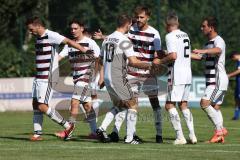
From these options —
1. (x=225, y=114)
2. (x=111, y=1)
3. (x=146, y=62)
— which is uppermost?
(x=111, y=1)

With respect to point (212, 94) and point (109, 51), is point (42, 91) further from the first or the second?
point (212, 94)

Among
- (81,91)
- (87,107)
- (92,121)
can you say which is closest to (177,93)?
(81,91)

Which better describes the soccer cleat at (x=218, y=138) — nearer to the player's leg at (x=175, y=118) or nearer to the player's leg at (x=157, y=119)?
the player's leg at (x=175, y=118)

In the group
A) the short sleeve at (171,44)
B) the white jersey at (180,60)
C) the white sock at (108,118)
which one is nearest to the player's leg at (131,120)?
the white sock at (108,118)

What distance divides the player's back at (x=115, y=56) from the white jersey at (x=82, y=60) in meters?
1.68

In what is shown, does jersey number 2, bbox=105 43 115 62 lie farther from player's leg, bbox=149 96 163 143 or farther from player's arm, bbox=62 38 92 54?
player's leg, bbox=149 96 163 143

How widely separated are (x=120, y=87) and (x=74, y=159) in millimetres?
3169

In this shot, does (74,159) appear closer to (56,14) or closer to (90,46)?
(90,46)

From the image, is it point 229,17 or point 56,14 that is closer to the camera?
point 229,17

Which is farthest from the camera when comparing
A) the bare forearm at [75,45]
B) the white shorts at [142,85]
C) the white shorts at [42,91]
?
the white shorts at [42,91]

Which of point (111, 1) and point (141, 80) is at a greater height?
point (111, 1)

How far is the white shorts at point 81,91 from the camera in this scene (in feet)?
56.6

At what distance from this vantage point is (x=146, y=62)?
1595 centimetres

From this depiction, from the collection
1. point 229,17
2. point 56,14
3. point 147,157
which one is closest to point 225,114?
point 229,17
